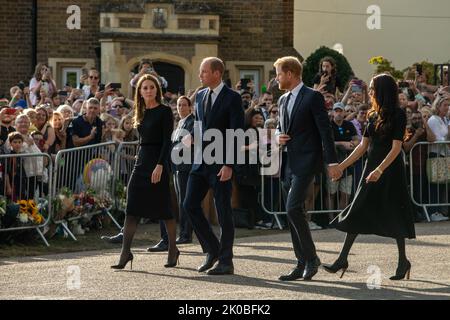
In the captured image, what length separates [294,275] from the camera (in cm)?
1180

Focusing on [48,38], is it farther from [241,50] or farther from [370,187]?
[370,187]

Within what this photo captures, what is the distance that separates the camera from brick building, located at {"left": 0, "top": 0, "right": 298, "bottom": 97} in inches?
1282

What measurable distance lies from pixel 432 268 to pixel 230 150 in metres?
2.39

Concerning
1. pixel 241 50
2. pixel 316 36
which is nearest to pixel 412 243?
pixel 241 50

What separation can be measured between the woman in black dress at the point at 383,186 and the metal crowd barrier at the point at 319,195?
601cm

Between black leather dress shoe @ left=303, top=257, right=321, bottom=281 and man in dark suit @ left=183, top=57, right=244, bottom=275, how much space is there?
2.68 ft

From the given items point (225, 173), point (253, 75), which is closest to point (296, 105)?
point (225, 173)

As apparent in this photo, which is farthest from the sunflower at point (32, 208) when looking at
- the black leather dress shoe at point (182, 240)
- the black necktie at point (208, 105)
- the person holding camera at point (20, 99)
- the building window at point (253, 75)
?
the building window at point (253, 75)

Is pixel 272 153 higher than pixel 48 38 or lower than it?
lower

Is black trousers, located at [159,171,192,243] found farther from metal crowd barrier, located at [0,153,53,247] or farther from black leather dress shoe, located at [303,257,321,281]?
black leather dress shoe, located at [303,257,321,281]

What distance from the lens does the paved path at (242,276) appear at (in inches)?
425

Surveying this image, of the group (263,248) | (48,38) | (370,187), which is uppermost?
(48,38)

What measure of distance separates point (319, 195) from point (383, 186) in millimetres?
6592

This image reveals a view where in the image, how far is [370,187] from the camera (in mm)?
11836
